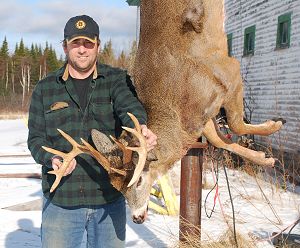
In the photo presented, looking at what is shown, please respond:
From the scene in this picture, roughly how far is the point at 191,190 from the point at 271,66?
9.60 metres

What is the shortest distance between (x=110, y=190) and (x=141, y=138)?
0.63 m

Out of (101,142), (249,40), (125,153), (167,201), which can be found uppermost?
(249,40)

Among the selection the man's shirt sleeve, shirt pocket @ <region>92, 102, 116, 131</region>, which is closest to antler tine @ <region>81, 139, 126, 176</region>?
shirt pocket @ <region>92, 102, 116, 131</region>

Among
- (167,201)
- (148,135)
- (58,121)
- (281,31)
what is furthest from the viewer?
(281,31)

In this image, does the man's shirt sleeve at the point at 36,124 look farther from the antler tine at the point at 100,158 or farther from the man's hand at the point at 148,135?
the man's hand at the point at 148,135

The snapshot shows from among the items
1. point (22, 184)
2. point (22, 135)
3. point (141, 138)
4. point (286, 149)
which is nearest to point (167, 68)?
point (141, 138)

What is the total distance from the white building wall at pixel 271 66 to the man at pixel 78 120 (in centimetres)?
778

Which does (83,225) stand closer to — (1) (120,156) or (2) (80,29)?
(1) (120,156)

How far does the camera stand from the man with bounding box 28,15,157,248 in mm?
3861

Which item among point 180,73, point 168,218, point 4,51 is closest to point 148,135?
point 180,73

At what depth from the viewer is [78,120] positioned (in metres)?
3.92

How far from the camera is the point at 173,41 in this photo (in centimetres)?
494

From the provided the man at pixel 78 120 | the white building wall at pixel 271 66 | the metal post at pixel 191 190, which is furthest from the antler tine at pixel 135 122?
the white building wall at pixel 271 66

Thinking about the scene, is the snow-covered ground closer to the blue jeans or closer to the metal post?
the metal post
